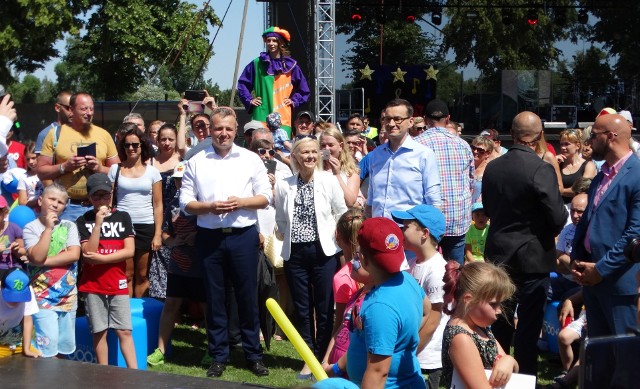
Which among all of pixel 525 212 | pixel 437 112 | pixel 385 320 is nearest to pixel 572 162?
pixel 437 112

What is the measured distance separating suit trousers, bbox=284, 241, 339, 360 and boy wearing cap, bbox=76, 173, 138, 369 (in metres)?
1.27

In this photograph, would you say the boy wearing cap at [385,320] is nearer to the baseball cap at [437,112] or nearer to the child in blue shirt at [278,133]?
the baseball cap at [437,112]

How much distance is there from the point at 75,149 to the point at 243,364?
7.54 ft

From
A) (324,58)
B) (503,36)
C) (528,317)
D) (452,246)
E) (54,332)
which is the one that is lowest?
(54,332)

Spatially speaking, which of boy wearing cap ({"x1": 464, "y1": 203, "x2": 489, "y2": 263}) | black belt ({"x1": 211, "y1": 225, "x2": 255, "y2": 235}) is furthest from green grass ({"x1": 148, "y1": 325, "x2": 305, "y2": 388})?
boy wearing cap ({"x1": 464, "y1": 203, "x2": 489, "y2": 263})

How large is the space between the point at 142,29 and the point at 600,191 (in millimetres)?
30318

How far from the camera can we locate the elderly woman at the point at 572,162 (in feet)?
29.8

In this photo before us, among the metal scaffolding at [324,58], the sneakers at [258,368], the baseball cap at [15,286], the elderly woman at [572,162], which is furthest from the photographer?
the metal scaffolding at [324,58]

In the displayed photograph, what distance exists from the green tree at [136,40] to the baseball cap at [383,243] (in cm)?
2959

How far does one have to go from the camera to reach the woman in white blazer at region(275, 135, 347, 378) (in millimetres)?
6871

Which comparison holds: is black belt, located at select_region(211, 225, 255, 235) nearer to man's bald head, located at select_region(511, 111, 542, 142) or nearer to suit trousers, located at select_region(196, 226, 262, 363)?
suit trousers, located at select_region(196, 226, 262, 363)

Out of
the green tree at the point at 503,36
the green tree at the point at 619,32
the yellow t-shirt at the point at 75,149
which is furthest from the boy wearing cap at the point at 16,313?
the green tree at the point at 619,32

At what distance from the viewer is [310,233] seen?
687 centimetres

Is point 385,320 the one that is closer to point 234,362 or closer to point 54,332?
point 54,332
